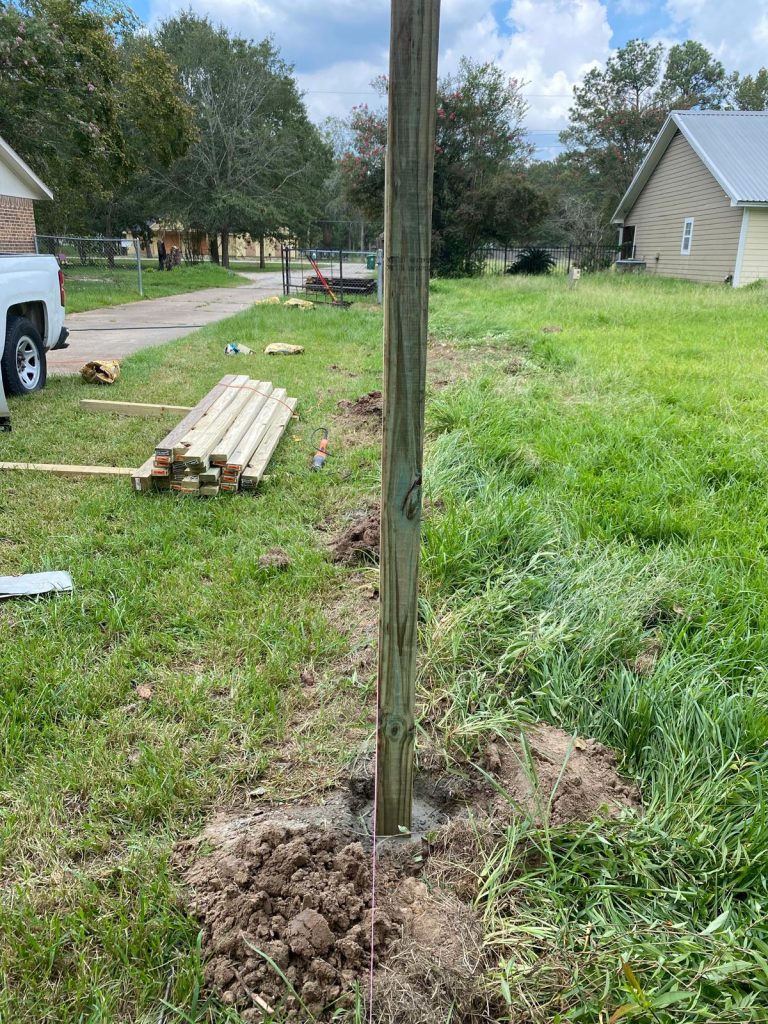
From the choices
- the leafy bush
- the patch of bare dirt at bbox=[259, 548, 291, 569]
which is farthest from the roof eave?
the patch of bare dirt at bbox=[259, 548, 291, 569]

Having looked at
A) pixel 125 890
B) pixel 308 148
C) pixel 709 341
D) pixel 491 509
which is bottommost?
pixel 125 890

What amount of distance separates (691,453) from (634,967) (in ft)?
12.9

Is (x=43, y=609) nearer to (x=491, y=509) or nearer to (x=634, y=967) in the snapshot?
(x=491, y=509)

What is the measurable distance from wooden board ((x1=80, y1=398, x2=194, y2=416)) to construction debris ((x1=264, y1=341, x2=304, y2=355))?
401 cm

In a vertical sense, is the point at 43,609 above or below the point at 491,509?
below

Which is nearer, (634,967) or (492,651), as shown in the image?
(634,967)

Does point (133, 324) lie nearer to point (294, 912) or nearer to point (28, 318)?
point (28, 318)

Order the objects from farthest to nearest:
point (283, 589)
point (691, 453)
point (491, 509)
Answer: point (691, 453), point (491, 509), point (283, 589)

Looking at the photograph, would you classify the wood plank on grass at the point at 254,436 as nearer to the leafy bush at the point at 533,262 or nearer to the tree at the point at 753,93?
the leafy bush at the point at 533,262

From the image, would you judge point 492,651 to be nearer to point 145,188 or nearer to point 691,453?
point 691,453

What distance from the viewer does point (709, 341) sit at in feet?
32.4

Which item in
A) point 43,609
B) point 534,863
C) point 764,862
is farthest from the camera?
point 43,609

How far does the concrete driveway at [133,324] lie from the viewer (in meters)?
10.5

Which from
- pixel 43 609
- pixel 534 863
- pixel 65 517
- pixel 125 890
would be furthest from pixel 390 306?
pixel 65 517
